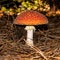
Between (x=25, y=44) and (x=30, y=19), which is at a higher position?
(x=30, y=19)

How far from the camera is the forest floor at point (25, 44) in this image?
3908 millimetres

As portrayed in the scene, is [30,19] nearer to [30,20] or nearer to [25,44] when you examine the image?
[30,20]

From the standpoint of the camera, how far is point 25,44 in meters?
4.32

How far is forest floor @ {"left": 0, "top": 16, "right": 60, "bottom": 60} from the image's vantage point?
3.91m

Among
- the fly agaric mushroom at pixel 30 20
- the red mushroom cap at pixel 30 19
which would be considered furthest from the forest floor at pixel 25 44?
the red mushroom cap at pixel 30 19

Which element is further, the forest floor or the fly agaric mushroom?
the fly agaric mushroom

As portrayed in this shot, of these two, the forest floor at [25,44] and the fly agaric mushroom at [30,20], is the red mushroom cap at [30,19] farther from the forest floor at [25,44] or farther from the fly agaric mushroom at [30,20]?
the forest floor at [25,44]

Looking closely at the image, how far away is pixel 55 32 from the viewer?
5.04 metres

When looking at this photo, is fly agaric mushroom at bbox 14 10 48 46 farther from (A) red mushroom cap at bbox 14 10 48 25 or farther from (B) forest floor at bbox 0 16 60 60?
(B) forest floor at bbox 0 16 60 60

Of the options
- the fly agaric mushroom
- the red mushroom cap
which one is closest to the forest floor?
the fly agaric mushroom

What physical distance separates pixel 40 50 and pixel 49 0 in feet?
9.27

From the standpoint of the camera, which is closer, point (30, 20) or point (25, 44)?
point (30, 20)

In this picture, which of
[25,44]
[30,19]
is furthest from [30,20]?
[25,44]

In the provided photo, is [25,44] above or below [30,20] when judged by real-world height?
below
